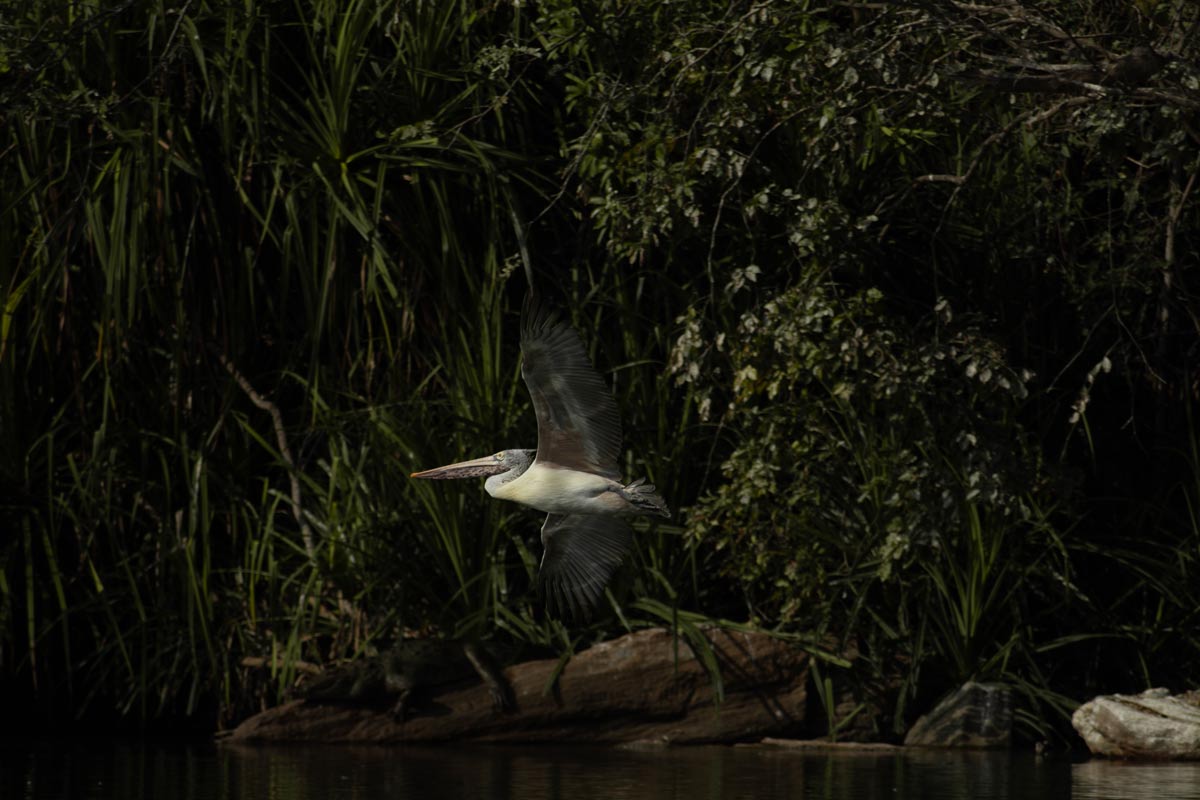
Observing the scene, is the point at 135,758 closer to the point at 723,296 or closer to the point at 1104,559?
the point at 723,296

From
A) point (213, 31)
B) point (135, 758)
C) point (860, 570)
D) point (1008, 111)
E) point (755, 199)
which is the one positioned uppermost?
point (213, 31)

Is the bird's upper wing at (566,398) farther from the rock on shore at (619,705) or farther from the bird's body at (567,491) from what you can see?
the rock on shore at (619,705)

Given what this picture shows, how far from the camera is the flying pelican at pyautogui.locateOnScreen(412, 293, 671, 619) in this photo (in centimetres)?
653

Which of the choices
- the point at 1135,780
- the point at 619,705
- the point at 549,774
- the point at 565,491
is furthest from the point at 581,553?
the point at 1135,780

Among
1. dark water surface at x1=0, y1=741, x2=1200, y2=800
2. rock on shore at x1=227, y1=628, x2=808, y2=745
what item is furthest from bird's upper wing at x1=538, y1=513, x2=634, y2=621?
rock on shore at x1=227, y1=628, x2=808, y2=745

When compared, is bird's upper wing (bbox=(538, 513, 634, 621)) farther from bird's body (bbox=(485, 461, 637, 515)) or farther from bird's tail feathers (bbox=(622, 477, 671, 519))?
bird's tail feathers (bbox=(622, 477, 671, 519))

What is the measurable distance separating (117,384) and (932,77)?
4.77 metres

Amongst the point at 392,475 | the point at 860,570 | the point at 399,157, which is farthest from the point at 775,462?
the point at 399,157

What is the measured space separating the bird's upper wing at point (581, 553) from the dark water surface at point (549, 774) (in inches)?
31.7

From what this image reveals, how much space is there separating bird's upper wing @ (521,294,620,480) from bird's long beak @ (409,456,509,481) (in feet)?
2.50

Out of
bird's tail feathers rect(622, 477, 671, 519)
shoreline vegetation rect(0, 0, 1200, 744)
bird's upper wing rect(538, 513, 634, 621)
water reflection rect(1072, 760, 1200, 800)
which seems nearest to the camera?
bird's tail feathers rect(622, 477, 671, 519)

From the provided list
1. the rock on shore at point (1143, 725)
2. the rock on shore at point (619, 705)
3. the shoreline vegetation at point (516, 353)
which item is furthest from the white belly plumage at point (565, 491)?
the rock on shore at point (1143, 725)

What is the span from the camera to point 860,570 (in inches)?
365

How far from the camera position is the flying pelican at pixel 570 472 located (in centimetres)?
653
